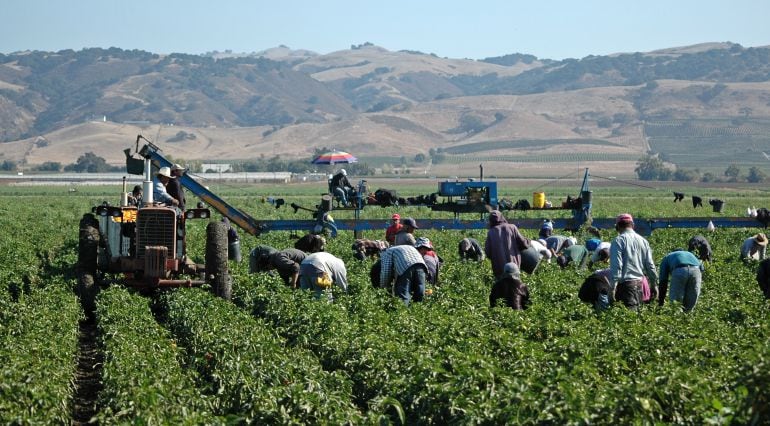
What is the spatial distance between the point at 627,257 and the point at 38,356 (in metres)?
6.97

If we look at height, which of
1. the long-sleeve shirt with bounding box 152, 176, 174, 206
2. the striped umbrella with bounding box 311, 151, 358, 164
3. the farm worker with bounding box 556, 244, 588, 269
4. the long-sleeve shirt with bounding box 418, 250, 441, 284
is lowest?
the farm worker with bounding box 556, 244, 588, 269

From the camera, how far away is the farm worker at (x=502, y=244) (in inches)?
687

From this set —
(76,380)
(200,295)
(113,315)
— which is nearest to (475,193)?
(200,295)

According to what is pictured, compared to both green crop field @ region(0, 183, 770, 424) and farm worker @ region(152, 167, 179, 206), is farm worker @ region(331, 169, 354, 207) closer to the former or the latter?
farm worker @ region(152, 167, 179, 206)

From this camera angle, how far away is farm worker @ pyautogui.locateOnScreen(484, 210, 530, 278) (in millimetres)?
17438

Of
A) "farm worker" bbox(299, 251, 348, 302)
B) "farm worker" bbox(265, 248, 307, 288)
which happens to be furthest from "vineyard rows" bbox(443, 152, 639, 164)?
"farm worker" bbox(299, 251, 348, 302)

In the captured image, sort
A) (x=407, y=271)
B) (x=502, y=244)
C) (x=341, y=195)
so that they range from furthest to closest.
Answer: (x=341, y=195) < (x=502, y=244) < (x=407, y=271)

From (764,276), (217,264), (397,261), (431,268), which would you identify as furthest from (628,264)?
(217,264)

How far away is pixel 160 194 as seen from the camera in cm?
1928

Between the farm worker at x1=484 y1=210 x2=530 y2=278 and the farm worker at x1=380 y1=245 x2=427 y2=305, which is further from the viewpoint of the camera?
the farm worker at x1=484 y1=210 x2=530 y2=278

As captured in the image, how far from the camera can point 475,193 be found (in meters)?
29.0

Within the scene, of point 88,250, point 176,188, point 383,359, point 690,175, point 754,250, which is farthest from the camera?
point 690,175

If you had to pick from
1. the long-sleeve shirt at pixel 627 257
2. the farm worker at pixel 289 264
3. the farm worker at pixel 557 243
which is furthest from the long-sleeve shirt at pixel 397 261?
the farm worker at pixel 557 243

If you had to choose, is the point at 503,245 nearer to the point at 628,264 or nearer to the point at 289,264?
the point at 628,264
